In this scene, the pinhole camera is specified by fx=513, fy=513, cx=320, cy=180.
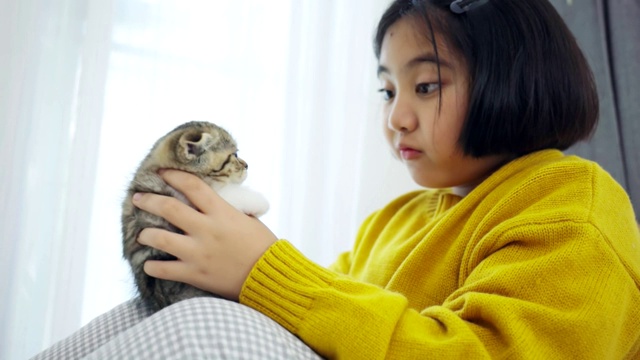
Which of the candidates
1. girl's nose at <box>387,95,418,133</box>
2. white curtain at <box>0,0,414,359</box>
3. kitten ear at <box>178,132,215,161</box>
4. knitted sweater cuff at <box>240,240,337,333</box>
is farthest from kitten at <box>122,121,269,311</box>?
white curtain at <box>0,0,414,359</box>

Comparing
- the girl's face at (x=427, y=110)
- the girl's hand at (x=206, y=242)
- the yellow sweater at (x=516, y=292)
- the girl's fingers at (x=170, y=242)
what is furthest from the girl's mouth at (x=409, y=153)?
the girl's fingers at (x=170, y=242)

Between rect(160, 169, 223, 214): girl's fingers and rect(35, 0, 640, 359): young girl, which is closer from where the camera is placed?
rect(35, 0, 640, 359): young girl

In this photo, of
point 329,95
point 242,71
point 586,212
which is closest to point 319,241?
point 329,95

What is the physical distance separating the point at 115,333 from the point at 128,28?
0.90 m

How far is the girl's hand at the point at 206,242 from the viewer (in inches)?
31.1

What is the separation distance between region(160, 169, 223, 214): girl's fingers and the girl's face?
40cm

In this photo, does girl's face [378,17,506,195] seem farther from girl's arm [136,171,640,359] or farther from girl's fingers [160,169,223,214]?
girl's fingers [160,169,223,214]

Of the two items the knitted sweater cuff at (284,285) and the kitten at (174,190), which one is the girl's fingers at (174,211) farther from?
the knitted sweater cuff at (284,285)

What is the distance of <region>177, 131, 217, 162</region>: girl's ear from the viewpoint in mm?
901

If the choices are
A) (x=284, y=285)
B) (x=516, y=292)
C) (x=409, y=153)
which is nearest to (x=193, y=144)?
(x=284, y=285)

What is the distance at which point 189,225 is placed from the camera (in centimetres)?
83

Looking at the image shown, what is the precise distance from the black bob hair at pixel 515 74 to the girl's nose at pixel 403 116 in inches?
3.9

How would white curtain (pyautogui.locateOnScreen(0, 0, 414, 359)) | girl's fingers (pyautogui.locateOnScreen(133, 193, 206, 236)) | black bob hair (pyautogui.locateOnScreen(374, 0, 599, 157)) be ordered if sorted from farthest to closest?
white curtain (pyautogui.locateOnScreen(0, 0, 414, 359)) < black bob hair (pyautogui.locateOnScreen(374, 0, 599, 157)) < girl's fingers (pyautogui.locateOnScreen(133, 193, 206, 236))

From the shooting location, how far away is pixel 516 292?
2.33 feet
